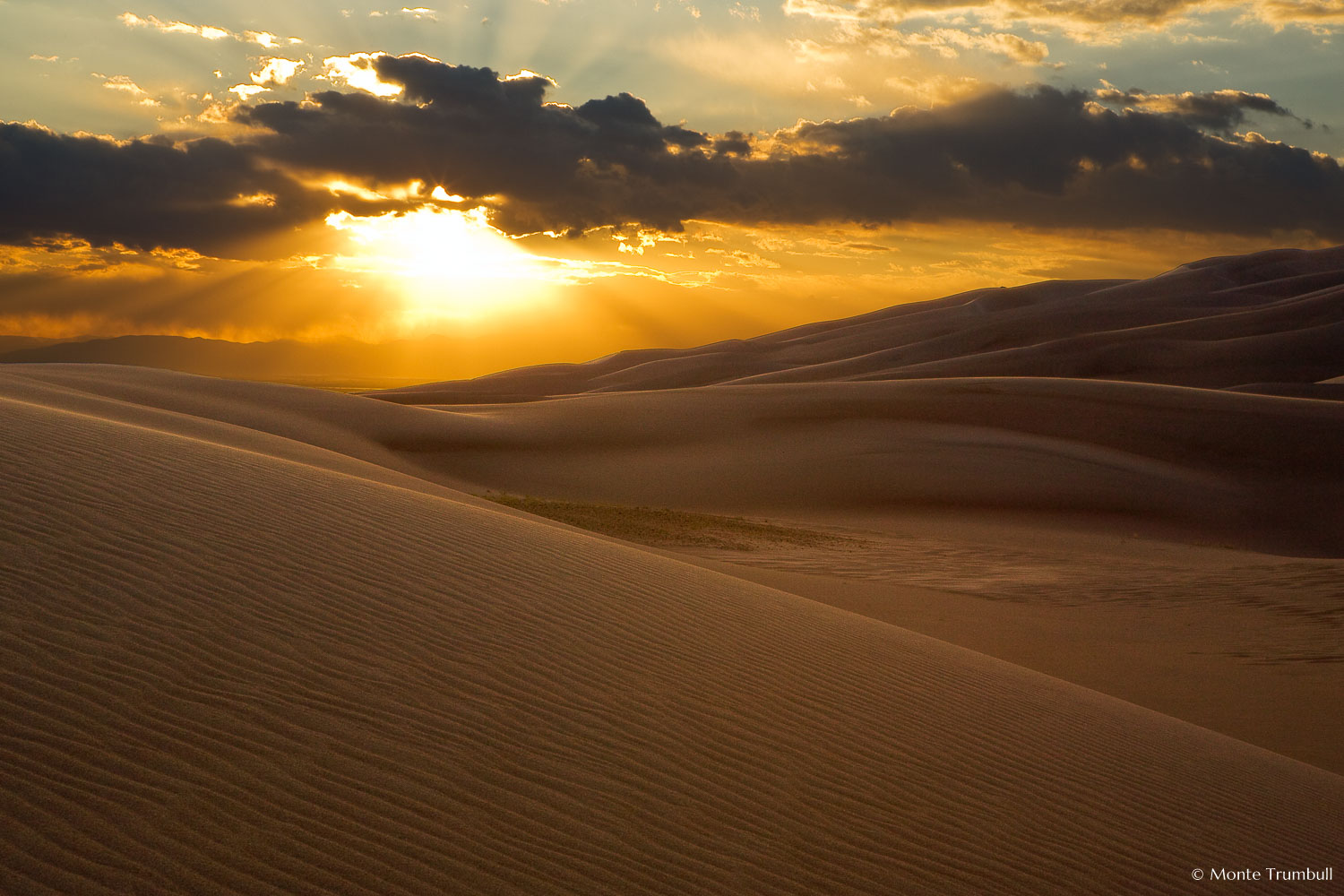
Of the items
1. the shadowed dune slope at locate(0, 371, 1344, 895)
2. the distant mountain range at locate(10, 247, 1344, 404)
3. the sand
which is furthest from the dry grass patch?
the distant mountain range at locate(10, 247, 1344, 404)

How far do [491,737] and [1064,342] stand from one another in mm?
59418

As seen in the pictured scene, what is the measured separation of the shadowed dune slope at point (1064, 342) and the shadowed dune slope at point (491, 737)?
39.9m

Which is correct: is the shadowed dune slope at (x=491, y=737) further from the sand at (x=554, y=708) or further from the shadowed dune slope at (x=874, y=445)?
the shadowed dune slope at (x=874, y=445)

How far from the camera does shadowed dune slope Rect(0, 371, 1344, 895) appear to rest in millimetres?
3217

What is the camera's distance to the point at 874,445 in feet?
84.5

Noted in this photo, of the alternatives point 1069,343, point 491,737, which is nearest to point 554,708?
point 491,737

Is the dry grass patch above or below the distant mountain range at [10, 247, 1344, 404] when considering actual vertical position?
below

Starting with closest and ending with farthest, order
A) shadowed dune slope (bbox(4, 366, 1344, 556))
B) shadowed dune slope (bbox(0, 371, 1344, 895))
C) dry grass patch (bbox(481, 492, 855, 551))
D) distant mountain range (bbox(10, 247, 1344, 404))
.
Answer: shadowed dune slope (bbox(0, 371, 1344, 895))
dry grass patch (bbox(481, 492, 855, 551))
shadowed dune slope (bbox(4, 366, 1344, 556))
distant mountain range (bbox(10, 247, 1344, 404))

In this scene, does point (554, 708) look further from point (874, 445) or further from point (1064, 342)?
point (1064, 342)

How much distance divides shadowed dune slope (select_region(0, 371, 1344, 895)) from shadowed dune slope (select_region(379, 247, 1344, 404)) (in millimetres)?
39926

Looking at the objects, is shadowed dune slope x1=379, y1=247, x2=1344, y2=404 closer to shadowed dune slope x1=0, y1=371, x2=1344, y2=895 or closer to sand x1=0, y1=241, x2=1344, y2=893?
sand x1=0, y1=241, x2=1344, y2=893

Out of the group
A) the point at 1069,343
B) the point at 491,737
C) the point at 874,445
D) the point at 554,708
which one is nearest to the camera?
the point at 491,737

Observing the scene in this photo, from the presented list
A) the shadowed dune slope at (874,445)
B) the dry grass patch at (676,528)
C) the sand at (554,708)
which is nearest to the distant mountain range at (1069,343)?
the shadowed dune slope at (874,445)

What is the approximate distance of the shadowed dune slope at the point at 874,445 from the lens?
2217 cm
